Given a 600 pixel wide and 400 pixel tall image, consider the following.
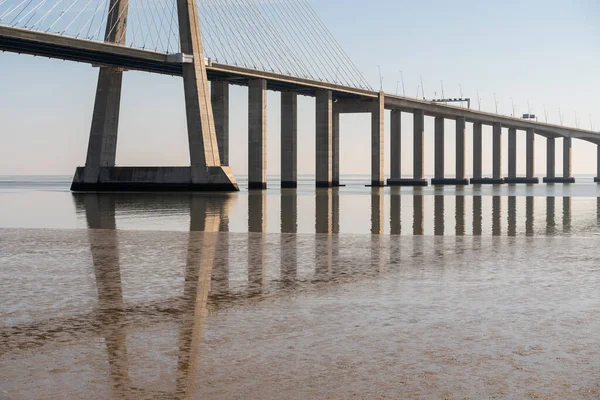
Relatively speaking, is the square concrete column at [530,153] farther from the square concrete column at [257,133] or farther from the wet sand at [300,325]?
the wet sand at [300,325]

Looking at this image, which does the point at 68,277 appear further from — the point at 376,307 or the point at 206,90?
the point at 206,90

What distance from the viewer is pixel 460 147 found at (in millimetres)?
126438

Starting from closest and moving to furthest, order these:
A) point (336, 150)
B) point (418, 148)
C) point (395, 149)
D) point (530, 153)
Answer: point (336, 150) → point (395, 149) → point (418, 148) → point (530, 153)

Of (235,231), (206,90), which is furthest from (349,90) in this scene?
(235,231)

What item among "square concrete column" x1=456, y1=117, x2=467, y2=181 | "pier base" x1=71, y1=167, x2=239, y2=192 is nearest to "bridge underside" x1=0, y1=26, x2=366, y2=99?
"pier base" x1=71, y1=167, x2=239, y2=192

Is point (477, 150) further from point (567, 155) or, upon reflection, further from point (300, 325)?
point (300, 325)

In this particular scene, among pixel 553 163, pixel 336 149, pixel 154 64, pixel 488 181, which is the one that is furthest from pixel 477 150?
pixel 154 64

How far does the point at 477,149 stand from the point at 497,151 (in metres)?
3.44

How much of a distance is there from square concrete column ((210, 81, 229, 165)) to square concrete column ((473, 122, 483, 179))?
63.3 m

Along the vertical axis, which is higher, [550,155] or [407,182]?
[550,155]

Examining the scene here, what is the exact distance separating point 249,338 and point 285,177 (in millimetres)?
81607

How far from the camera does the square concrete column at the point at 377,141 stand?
99688 millimetres

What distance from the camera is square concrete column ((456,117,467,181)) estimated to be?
406 feet

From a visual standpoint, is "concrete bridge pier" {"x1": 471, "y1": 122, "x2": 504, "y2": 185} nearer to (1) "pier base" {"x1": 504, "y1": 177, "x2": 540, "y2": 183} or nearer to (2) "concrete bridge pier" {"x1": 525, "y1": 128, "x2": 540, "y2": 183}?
(1) "pier base" {"x1": 504, "y1": 177, "x2": 540, "y2": 183}
